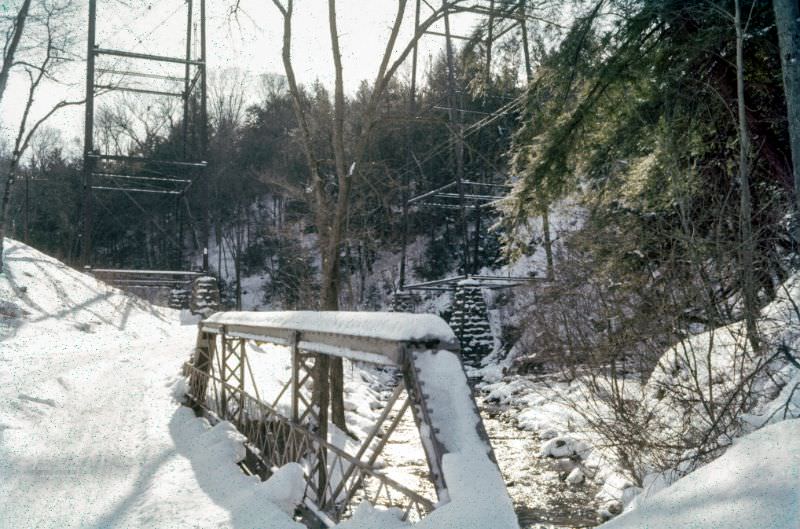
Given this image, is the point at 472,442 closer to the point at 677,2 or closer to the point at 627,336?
the point at 627,336

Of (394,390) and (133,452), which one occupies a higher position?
(394,390)

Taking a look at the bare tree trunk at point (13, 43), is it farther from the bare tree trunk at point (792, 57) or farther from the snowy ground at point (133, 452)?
the bare tree trunk at point (792, 57)

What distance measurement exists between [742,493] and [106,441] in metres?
6.74

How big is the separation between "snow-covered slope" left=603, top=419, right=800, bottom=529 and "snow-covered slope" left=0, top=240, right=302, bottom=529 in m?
2.73

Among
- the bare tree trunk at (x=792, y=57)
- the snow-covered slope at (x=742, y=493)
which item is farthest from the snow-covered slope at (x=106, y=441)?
the bare tree trunk at (x=792, y=57)

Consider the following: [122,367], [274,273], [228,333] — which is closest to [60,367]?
[122,367]

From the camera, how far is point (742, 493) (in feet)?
6.75

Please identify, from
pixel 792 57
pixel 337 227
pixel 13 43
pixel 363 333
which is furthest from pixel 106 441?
pixel 13 43

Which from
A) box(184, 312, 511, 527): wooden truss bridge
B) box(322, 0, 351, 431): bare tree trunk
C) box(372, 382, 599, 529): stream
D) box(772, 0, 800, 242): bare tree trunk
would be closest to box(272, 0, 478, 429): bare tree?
box(322, 0, 351, 431): bare tree trunk

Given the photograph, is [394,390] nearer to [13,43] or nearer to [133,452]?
[133,452]

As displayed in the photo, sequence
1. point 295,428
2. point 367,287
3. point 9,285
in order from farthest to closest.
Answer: point 367,287, point 9,285, point 295,428

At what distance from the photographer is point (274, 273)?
113 ft

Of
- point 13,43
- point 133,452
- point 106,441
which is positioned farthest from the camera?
point 13,43

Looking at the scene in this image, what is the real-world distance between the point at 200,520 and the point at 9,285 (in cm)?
1388
